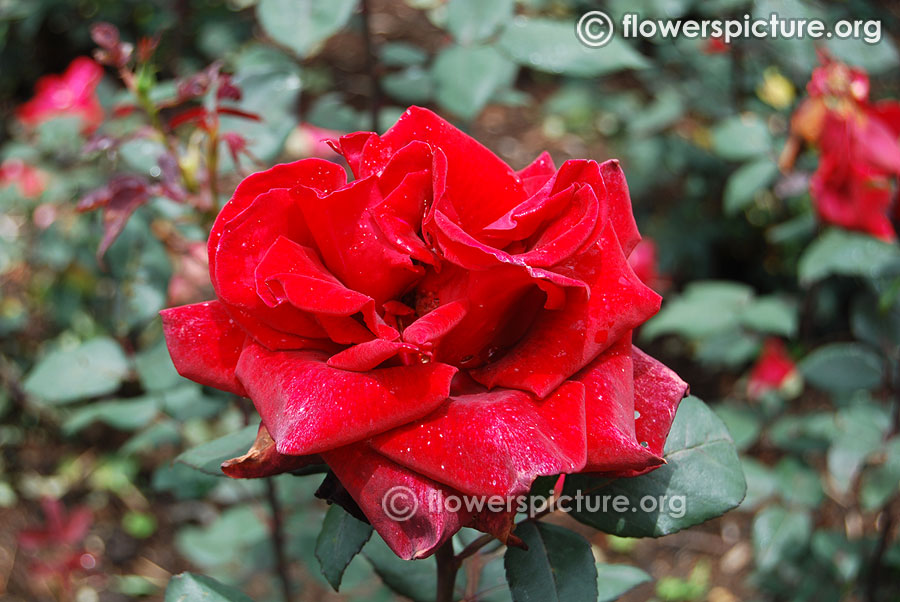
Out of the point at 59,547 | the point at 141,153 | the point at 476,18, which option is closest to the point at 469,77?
the point at 476,18

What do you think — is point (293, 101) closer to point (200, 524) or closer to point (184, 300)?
point (184, 300)

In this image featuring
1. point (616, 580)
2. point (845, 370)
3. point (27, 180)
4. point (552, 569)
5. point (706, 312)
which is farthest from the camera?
point (27, 180)

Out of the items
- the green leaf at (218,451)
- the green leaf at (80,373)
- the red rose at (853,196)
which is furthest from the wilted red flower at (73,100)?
A: the red rose at (853,196)

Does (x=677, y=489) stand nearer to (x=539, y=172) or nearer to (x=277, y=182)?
(x=539, y=172)

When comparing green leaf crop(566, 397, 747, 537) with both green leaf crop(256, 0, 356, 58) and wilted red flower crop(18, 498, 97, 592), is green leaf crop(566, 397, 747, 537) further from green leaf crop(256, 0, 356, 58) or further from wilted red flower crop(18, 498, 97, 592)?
wilted red flower crop(18, 498, 97, 592)

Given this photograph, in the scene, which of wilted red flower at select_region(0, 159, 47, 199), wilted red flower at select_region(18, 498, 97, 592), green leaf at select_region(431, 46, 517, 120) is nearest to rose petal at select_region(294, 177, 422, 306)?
green leaf at select_region(431, 46, 517, 120)
